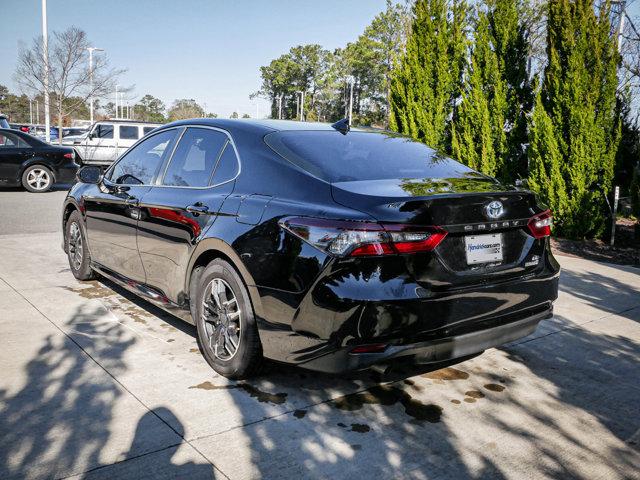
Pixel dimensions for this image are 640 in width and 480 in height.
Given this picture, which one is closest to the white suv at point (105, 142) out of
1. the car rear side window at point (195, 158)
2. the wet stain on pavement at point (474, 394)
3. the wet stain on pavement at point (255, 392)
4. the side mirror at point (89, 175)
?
the side mirror at point (89, 175)

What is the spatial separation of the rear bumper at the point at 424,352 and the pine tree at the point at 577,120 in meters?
7.32

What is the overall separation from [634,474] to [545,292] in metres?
1.11

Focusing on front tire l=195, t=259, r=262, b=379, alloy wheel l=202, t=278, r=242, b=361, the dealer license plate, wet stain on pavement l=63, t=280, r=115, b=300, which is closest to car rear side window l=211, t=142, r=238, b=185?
front tire l=195, t=259, r=262, b=379

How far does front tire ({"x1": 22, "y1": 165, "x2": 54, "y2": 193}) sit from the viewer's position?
1420 centimetres

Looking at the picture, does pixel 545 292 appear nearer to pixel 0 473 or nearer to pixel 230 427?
pixel 230 427

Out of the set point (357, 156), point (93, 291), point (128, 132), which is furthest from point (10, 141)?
point (357, 156)

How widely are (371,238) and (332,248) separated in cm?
20

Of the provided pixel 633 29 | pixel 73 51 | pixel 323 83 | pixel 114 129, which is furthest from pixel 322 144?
pixel 323 83

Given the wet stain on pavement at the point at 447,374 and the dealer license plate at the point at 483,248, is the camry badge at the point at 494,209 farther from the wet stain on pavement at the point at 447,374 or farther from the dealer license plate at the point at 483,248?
the wet stain on pavement at the point at 447,374

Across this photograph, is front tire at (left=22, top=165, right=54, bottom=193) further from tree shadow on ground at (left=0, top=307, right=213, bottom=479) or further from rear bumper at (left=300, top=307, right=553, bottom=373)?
rear bumper at (left=300, top=307, right=553, bottom=373)

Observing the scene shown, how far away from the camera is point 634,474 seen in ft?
8.66

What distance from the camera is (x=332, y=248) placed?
278cm

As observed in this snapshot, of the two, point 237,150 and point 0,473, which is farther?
point 237,150

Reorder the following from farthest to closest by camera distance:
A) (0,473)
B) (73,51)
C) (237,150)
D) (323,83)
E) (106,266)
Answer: (323,83) < (73,51) < (106,266) < (237,150) < (0,473)
